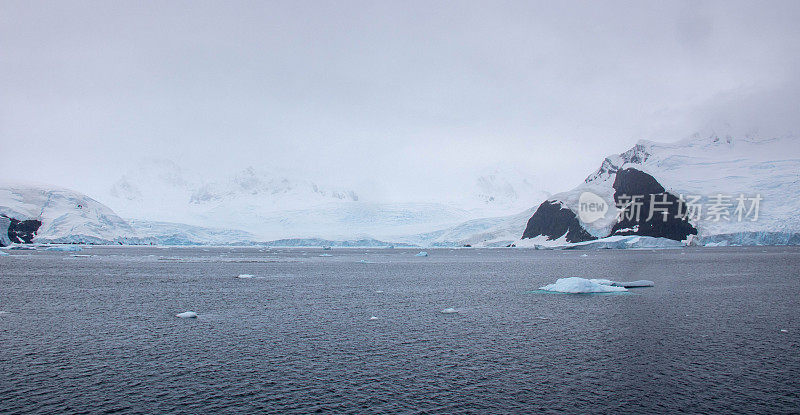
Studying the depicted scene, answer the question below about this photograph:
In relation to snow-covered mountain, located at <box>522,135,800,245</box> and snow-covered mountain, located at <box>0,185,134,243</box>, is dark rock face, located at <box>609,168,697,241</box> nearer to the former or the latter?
snow-covered mountain, located at <box>522,135,800,245</box>

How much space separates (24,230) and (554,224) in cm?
15749

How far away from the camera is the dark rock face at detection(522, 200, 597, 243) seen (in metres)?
171

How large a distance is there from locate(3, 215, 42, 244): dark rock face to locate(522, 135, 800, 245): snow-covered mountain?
146 m

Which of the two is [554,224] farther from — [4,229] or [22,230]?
[22,230]

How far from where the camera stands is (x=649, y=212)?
163m

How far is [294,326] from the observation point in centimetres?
2362

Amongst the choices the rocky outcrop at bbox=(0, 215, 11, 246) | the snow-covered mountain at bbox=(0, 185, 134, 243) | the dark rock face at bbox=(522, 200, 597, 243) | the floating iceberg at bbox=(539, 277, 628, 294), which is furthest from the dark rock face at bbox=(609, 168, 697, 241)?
the rocky outcrop at bbox=(0, 215, 11, 246)

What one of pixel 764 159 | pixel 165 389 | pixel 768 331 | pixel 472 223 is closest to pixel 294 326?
pixel 165 389

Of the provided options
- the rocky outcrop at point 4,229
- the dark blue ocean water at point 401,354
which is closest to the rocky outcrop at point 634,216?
the dark blue ocean water at point 401,354

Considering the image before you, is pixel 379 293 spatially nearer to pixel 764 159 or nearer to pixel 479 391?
pixel 479 391

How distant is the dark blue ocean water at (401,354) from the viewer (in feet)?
43.4

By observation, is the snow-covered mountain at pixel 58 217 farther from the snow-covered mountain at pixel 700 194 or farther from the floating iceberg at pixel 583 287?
the floating iceberg at pixel 583 287

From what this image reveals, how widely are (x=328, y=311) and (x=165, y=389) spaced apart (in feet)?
47.2

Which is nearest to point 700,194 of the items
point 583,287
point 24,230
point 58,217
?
point 583,287
